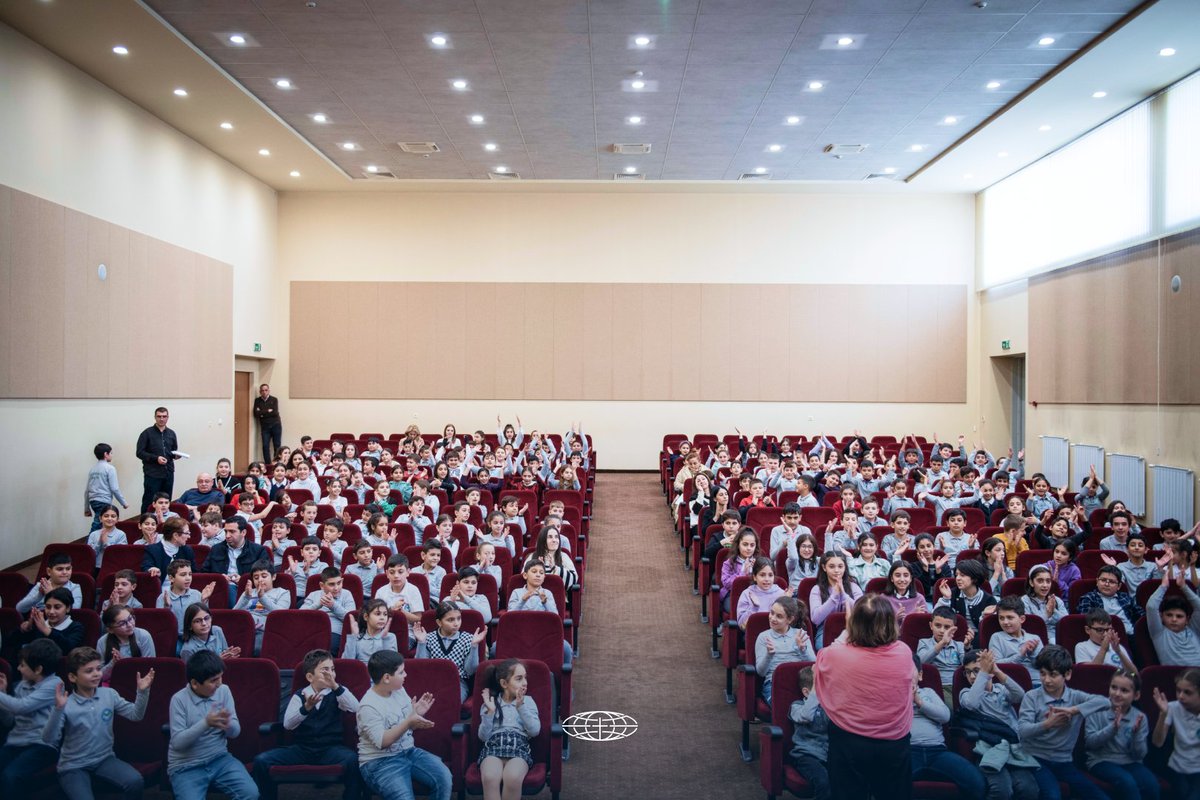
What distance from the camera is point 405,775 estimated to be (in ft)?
12.7

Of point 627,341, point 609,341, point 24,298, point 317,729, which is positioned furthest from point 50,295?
point 627,341

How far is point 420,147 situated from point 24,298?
20.2 feet

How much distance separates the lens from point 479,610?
17.6 feet

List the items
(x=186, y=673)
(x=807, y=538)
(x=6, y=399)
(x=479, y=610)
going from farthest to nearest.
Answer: (x=6, y=399) → (x=807, y=538) → (x=479, y=610) → (x=186, y=673)

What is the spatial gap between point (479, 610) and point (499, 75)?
7.27 metres

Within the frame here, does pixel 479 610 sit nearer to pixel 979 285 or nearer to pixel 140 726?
pixel 140 726

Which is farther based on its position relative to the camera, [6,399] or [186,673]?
[6,399]

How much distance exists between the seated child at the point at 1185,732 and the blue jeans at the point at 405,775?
3538mm

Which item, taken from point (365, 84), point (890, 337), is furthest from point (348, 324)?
point (890, 337)

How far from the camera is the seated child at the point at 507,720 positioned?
3988 millimetres

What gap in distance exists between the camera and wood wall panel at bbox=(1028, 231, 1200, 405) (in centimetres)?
992

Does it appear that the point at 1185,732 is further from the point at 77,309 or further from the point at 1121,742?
the point at 77,309

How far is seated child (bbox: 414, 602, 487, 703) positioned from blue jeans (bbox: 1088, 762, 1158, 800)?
3.38 meters

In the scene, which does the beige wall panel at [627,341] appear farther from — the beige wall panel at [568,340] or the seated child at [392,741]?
the seated child at [392,741]
